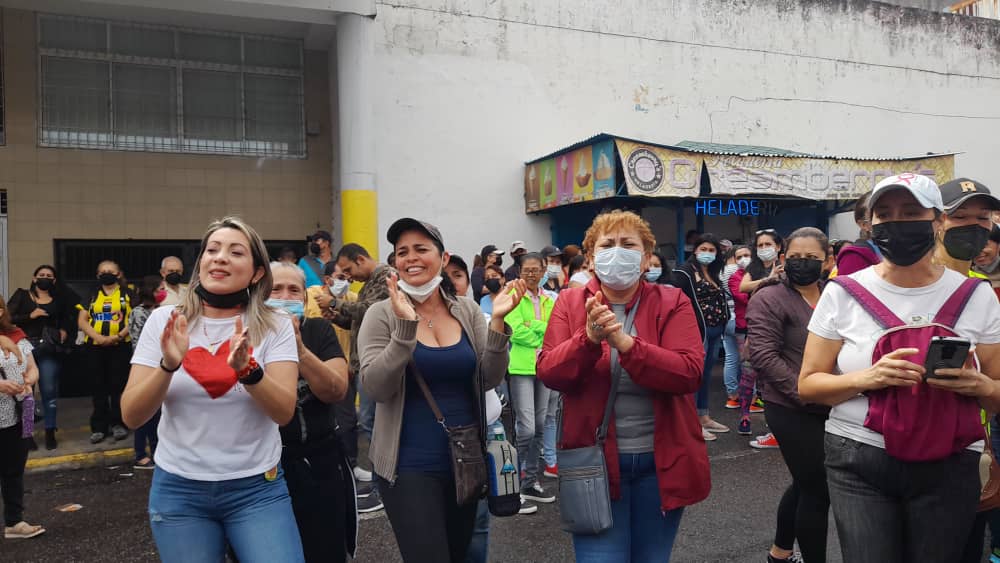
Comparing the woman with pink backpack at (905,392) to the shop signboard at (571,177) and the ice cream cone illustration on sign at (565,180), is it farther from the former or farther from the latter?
the ice cream cone illustration on sign at (565,180)

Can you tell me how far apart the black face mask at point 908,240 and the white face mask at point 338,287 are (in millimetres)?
4992

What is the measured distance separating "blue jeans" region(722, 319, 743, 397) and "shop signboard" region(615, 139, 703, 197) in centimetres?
348

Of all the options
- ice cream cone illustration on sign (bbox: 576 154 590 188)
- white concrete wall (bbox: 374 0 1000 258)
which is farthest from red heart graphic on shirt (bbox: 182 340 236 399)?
white concrete wall (bbox: 374 0 1000 258)

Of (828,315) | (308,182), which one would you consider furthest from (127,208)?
(828,315)

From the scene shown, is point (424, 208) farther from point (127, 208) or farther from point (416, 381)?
point (416, 381)

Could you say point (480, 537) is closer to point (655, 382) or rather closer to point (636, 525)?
point (636, 525)

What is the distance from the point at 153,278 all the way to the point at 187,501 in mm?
5683

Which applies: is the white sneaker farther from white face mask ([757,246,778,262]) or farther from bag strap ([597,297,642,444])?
white face mask ([757,246,778,262])

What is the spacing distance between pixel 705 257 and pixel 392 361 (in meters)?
5.70

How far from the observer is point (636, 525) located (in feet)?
9.20

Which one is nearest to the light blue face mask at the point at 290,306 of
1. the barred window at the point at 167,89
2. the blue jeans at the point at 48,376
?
the blue jeans at the point at 48,376

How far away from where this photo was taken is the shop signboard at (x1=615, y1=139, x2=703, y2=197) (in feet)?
35.8

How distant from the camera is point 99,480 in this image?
21.5 feet

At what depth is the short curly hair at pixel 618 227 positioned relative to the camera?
3055 mm
